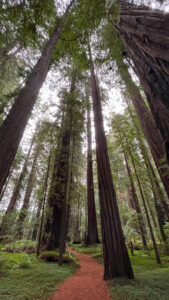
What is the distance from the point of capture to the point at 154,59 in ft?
6.47

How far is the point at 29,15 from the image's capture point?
3.01m

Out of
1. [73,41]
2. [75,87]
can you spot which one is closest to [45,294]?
[73,41]

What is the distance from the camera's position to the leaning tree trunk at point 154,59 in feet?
5.63

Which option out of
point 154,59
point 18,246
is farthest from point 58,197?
point 154,59

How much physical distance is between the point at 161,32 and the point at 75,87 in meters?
6.57

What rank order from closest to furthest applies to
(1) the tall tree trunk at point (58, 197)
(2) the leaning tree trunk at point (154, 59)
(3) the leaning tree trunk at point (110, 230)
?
(2) the leaning tree trunk at point (154, 59)
(3) the leaning tree trunk at point (110, 230)
(1) the tall tree trunk at point (58, 197)

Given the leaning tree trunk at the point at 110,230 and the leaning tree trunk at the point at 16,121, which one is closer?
the leaning tree trunk at the point at 16,121

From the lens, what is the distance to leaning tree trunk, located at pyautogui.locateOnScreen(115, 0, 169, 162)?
172 centimetres

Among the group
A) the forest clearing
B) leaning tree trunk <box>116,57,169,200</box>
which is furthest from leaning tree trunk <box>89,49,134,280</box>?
leaning tree trunk <box>116,57,169,200</box>

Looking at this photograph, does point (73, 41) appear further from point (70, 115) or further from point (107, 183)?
point (107, 183)

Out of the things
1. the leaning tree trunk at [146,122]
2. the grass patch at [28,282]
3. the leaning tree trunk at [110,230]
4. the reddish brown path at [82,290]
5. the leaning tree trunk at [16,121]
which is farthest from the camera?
the leaning tree trunk at [146,122]

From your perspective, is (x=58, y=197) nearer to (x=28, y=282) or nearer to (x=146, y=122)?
(x=28, y=282)

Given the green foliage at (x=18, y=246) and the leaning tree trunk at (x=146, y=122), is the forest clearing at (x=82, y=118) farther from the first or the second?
the green foliage at (x=18, y=246)

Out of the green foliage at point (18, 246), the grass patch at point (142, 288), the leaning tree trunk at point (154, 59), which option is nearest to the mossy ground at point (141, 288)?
the grass patch at point (142, 288)
